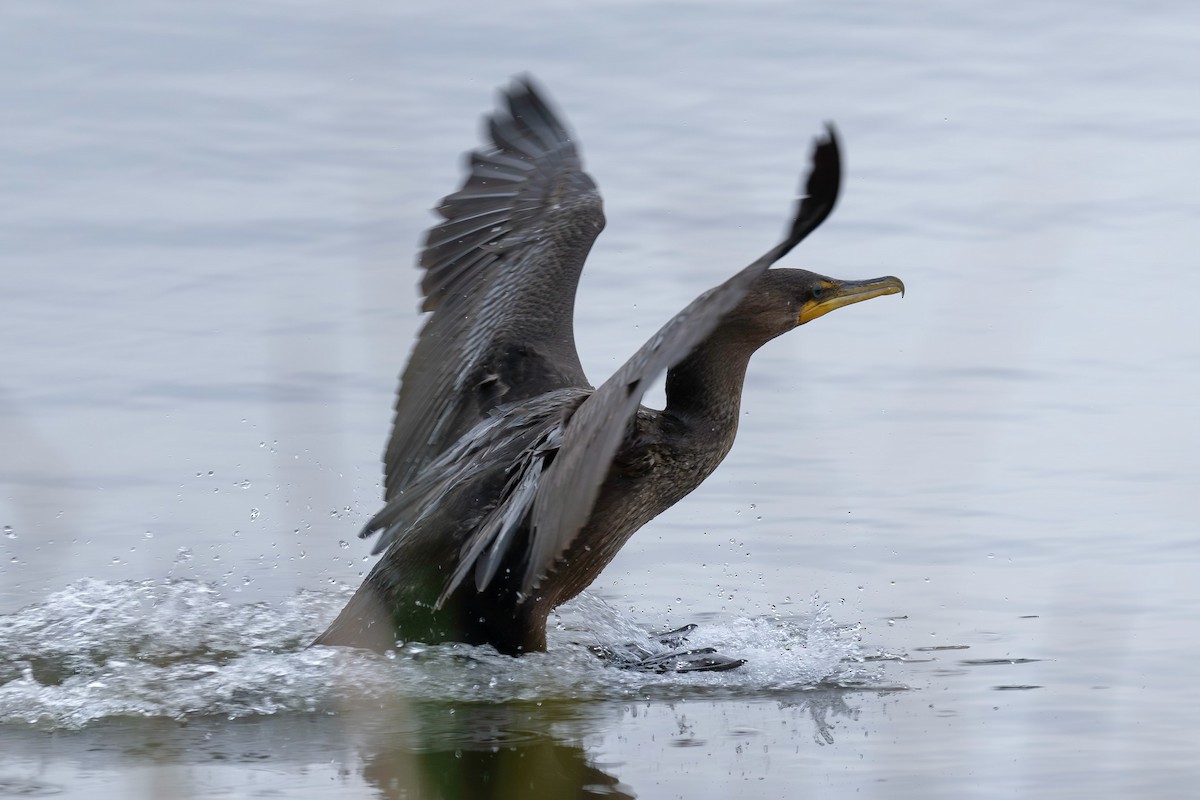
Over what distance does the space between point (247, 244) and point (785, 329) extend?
14.6 ft

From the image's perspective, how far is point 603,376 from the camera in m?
8.79

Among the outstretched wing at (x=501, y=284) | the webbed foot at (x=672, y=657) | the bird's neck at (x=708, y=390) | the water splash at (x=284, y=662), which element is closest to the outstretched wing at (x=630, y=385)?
the water splash at (x=284, y=662)

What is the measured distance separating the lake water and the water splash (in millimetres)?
20

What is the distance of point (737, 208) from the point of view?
10555 millimetres

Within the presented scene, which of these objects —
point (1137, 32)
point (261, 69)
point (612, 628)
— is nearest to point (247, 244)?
point (261, 69)

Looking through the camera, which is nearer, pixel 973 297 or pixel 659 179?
pixel 973 297

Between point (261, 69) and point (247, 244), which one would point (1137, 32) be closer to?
point (261, 69)

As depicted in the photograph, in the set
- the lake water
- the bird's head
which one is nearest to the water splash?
the lake water

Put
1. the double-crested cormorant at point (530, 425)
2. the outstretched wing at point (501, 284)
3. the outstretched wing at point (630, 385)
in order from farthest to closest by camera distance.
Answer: the outstretched wing at point (501, 284), the double-crested cormorant at point (530, 425), the outstretched wing at point (630, 385)

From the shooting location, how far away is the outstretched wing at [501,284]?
7223 millimetres

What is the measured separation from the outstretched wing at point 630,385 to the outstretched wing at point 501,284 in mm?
1744

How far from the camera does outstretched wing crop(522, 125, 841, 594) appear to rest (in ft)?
15.6

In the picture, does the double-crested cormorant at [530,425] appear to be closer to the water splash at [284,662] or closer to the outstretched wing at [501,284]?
the outstretched wing at [501,284]

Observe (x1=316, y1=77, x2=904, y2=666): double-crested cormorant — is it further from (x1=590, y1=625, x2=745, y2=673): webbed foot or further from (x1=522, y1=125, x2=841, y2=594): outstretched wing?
(x1=590, y1=625, x2=745, y2=673): webbed foot
